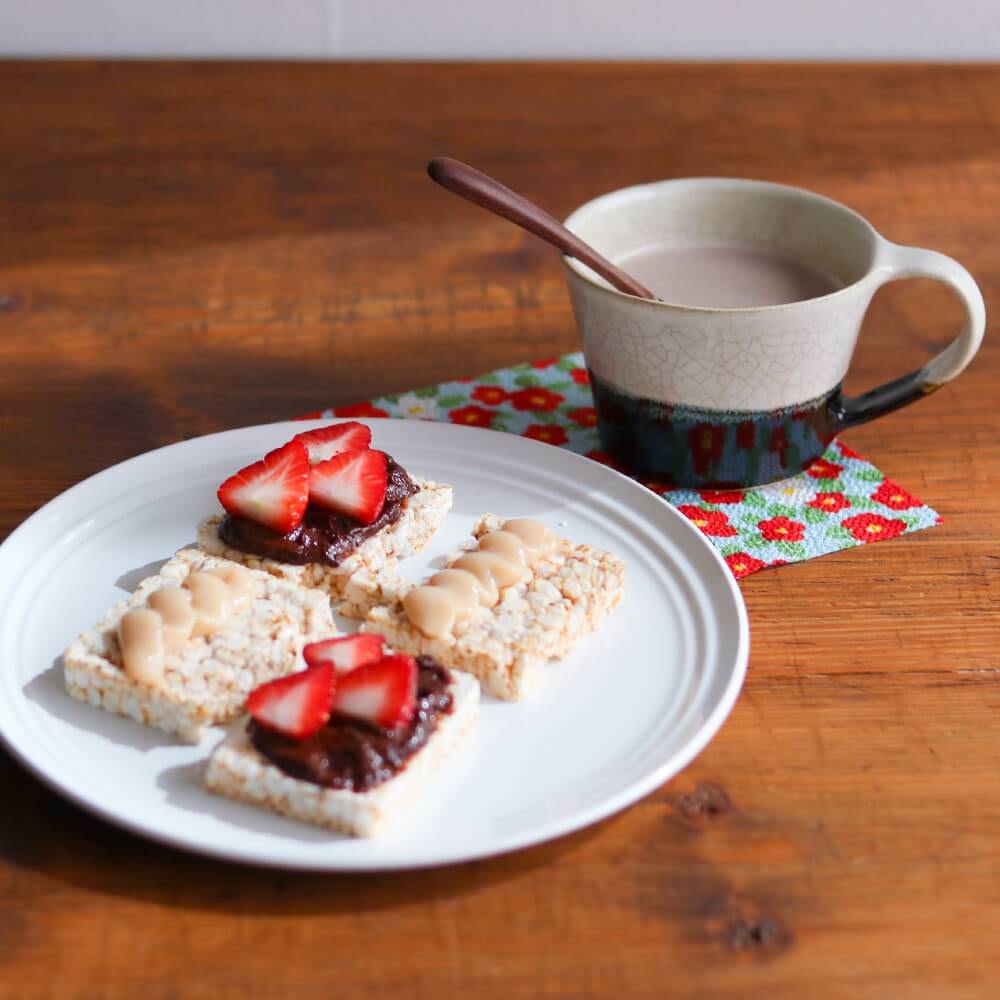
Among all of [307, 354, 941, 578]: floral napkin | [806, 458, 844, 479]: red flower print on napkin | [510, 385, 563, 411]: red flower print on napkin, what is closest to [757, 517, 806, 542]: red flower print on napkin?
[307, 354, 941, 578]: floral napkin

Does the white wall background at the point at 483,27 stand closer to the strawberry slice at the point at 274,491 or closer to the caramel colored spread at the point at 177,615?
the strawberry slice at the point at 274,491

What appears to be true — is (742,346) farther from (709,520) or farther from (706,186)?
(706,186)

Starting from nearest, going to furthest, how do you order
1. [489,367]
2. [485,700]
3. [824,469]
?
[485,700]
[824,469]
[489,367]

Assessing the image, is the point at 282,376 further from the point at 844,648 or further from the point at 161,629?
the point at 844,648

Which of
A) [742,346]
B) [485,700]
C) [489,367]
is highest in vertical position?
[742,346]

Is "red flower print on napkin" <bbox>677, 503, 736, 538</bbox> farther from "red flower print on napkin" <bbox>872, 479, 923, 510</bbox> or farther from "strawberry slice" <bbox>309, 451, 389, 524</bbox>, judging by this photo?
"strawberry slice" <bbox>309, 451, 389, 524</bbox>

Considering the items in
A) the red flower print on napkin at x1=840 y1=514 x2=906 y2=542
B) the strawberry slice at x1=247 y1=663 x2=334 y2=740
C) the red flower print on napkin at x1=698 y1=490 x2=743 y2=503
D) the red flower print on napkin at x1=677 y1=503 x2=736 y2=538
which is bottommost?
the red flower print on napkin at x1=698 y1=490 x2=743 y2=503

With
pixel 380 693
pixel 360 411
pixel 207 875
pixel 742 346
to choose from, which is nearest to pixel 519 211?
pixel 742 346
